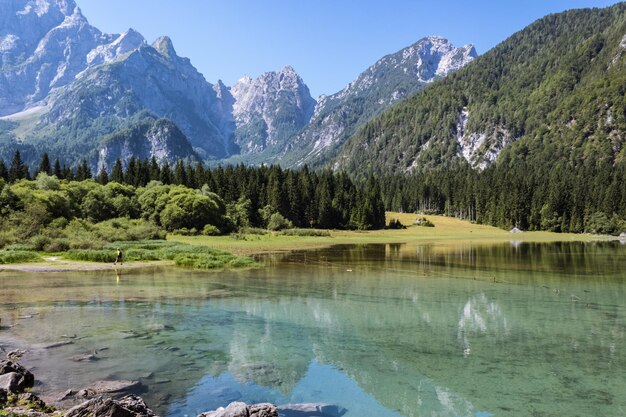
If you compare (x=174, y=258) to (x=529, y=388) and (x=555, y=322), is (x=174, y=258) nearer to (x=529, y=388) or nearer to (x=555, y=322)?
(x=555, y=322)

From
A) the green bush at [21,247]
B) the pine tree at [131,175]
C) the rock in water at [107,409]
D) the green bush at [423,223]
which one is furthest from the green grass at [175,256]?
the green bush at [423,223]

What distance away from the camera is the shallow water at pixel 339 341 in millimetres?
14930

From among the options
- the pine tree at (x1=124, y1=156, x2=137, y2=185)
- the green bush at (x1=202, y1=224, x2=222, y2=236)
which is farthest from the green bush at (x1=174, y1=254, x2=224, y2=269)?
the pine tree at (x1=124, y1=156, x2=137, y2=185)

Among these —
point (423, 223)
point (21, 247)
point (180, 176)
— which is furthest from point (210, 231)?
point (423, 223)

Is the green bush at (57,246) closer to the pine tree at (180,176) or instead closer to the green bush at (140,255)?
the green bush at (140,255)

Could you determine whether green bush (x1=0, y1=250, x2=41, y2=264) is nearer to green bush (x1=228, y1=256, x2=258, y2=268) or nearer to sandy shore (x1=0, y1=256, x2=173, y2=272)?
sandy shore (x1=0, y1=256, x2=173, y2=272)

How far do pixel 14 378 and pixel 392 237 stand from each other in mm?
110971

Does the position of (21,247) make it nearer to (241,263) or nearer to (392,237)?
(241,263)

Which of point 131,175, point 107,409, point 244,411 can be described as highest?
point 131,175

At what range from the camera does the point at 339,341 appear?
21547mm

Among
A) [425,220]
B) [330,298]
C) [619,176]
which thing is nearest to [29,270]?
[330,298]

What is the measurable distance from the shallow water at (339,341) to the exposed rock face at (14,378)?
0.45 m

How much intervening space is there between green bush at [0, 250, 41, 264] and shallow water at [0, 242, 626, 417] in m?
8.77

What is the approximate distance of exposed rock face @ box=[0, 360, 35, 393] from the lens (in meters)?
13.8
